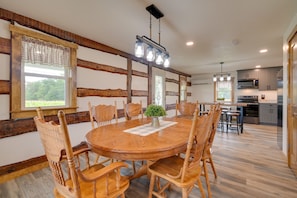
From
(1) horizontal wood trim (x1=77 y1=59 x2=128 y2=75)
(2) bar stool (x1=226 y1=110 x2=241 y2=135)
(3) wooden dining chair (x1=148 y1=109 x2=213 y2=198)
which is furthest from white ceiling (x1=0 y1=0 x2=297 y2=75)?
(2) bar stool (x1=226 y1=110 x2=241 y2=135)

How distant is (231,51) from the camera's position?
404cm

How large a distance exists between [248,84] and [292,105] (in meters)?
4.90

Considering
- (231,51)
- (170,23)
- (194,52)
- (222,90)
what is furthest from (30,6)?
(222,90)

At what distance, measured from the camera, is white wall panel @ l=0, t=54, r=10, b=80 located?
7.05ft

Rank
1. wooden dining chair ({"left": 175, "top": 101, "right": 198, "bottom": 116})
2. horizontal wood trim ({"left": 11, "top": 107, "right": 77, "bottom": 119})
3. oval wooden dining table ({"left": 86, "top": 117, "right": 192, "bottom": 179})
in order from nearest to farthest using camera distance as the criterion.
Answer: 1. oval wooden dining table ({"left": 86, "top": 117, "right": 192, "bottom": 179})
2. horizontal wood trim ({"left": 11, "top": 107, "right": 77, "bottom": 119})
3. wooden dining chair ({"left": 175, "top": 101, "right": 198, "bottom": 116})

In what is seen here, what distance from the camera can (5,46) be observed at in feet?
7.10

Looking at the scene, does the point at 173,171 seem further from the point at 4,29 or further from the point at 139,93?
the point at 139,93

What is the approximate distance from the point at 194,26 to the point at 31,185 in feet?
11.3

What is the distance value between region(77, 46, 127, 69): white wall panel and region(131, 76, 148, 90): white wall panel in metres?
0.55

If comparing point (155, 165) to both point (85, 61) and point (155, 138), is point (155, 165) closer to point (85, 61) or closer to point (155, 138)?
point (155, 138)

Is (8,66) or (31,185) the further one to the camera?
(8,66)

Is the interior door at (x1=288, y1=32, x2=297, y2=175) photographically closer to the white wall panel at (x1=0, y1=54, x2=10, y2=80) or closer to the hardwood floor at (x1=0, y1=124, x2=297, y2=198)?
the hardwood floor at (x1=0, y1=124, x2=297, y2=198)

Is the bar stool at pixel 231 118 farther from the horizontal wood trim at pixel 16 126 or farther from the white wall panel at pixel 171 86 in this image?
the horizontal wood trim at pixel 16 126

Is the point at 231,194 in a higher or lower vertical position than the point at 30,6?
lower
